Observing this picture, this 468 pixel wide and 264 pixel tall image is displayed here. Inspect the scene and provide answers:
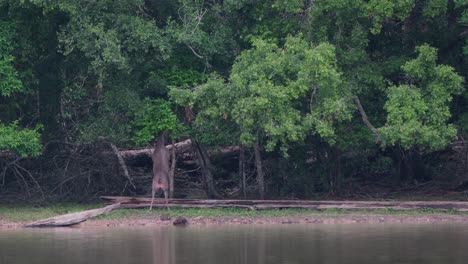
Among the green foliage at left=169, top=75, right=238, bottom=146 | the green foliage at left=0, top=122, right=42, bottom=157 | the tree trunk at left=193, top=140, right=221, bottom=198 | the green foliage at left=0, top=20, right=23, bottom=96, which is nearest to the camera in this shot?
the green foliage at left=169, top=75, right=238, bottom=146

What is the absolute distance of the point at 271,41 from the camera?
71.0ft

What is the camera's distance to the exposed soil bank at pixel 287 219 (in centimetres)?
2033

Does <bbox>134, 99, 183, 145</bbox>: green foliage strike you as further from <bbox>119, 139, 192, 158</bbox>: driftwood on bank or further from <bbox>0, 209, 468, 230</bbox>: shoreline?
<bbox>119, 139, 192, 158</bbox>: driftwood on bank

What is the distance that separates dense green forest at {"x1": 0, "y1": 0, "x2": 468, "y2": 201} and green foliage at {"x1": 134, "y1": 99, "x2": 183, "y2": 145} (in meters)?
0.04

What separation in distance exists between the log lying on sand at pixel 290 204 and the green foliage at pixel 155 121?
4.92 ft

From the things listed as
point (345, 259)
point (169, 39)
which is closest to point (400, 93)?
point (169, 39)

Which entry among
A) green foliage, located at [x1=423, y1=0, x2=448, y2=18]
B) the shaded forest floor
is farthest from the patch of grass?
green foliage, located at [x1=423, y1=0, x2=448, y2=18]

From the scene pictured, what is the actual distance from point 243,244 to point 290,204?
5.42 metres

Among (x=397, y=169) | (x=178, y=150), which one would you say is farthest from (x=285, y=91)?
(x=397, y=169)

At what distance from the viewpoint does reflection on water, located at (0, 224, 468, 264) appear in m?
14.7

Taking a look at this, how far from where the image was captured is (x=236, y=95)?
67.2 ft

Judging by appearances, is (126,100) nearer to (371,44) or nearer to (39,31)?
(39,31)

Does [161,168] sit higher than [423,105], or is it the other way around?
[423,105]

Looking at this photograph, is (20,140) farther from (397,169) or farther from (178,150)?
(397,169)
